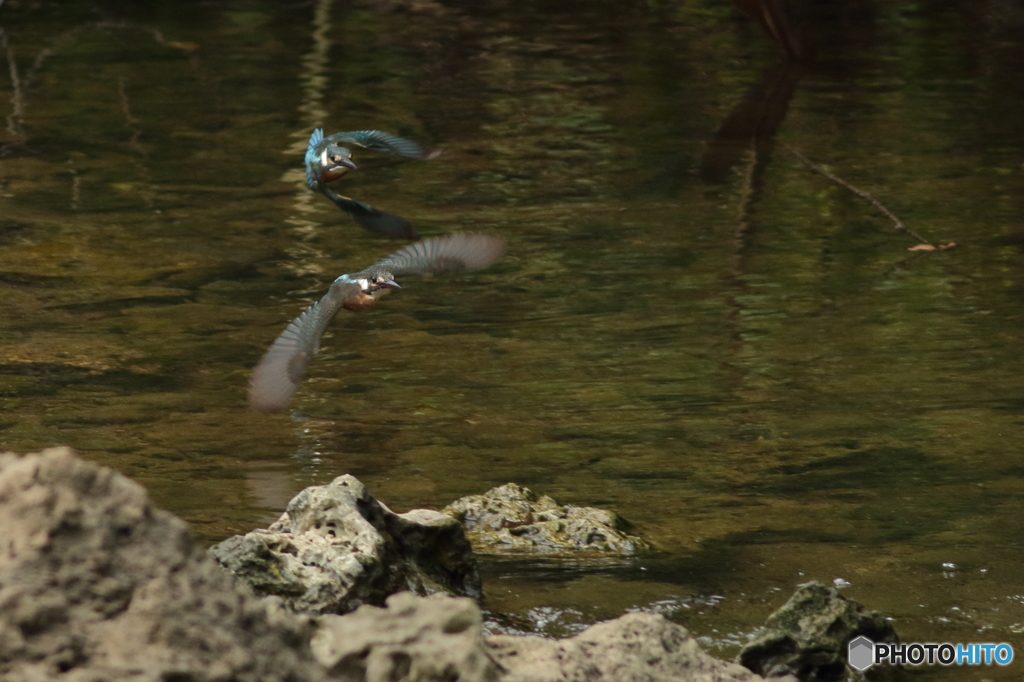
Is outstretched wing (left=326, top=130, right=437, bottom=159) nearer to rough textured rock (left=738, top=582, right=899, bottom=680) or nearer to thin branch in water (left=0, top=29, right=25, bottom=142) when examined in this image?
rough textured rock (left=738, top=582, right=899, bottom=680)

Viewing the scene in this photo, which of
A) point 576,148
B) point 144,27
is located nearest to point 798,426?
point 576,148

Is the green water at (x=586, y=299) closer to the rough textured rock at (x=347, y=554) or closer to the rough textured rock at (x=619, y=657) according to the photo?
the rough textured rock at (x=347, y=554)

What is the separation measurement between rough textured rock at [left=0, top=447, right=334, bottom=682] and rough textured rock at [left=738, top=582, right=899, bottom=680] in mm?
1552

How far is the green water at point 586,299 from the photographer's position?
4.85m

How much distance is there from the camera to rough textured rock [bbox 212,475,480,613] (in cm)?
354

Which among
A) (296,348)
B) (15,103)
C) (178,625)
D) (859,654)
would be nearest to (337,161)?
(296,348)

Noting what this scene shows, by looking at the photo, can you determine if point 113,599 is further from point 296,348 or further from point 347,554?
point 296,348

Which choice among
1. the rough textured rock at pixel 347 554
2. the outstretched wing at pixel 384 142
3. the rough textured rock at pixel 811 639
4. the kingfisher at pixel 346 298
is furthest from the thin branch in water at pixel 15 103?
the rough textured rock at pixel 811 639

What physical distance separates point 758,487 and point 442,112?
23.4 feet

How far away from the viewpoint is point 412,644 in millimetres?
2475

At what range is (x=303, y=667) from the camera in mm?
2365

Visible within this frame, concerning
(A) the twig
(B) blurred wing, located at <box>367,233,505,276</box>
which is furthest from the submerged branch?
(B) blurred wing, located at <box>367,233,505,276</box>

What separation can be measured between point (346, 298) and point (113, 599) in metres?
2.64

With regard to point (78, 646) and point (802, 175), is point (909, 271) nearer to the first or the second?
point (802, 175)
